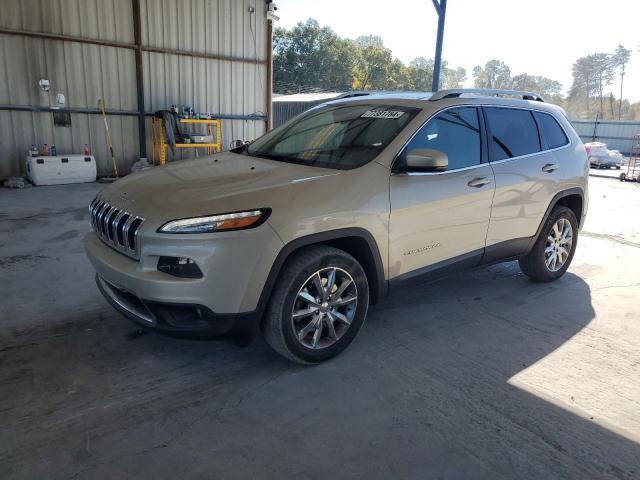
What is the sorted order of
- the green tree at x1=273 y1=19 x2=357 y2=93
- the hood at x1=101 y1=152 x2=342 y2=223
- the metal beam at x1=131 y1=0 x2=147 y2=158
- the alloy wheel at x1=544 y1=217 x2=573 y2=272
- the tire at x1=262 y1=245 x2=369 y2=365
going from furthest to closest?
the green tree at x1=273 y1=19 x2=357 y2=93, the metal beam at x1=131 y1=0 x2=147 y2=158, the alloy wheel at x1=544 y1=217 x2=573 y2=272, the tire at x1=262 y1=245 x2=369 y2=365, the hood at x1=101 y1=152 x2=342 y2=223

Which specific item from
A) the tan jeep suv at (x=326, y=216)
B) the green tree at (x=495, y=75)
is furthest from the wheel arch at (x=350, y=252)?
the green tree at (x=495, y=75)

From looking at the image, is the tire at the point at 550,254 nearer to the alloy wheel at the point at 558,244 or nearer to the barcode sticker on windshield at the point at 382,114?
the alloy wheel at the point at 558,244

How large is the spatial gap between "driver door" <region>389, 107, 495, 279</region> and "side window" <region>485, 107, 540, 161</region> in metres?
0.17

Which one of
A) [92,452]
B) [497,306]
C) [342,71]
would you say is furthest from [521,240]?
[342,71]

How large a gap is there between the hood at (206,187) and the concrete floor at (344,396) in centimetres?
101

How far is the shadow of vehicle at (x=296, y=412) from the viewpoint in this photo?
2.17 meters

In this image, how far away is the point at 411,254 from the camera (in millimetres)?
3258

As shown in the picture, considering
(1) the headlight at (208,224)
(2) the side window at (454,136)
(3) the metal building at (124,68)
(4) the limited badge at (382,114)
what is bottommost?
(1) the headlight at (208,224)

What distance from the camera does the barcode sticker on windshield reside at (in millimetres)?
3431

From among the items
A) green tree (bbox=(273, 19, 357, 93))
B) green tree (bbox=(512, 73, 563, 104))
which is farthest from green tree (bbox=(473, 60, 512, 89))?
green tree (bbox=(273, 19, 357, 93))

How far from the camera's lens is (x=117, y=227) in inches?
109

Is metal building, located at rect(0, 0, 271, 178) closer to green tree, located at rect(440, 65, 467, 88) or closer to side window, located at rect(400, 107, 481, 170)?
side window, located at rect(400, 107, 481, 170)

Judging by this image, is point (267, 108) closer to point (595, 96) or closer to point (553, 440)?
point (553, 440)

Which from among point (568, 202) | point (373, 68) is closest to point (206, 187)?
point (568, 202)
